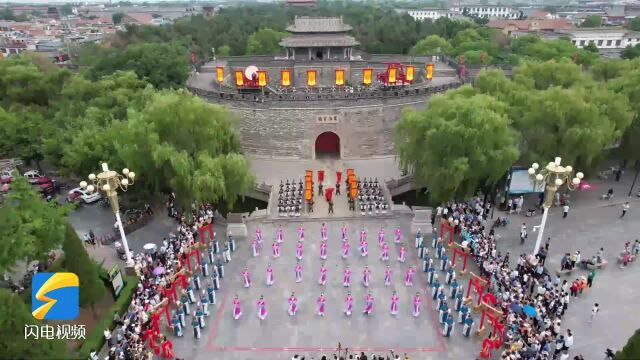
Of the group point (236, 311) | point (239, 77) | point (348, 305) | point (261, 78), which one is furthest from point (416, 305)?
point (239, 77)

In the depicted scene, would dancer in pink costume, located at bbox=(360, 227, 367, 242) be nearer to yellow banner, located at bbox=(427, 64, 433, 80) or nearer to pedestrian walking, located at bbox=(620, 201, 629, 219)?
pedestrian walking, located at bbox=(620, 201, 629, 219)

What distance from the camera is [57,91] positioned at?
33594 mm

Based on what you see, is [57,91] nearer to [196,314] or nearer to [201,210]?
[201,210]

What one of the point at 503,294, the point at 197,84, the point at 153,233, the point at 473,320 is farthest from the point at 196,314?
the point at 197,84

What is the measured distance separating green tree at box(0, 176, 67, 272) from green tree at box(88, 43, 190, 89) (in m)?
24.2

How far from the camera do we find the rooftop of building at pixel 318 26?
35625 millimetres

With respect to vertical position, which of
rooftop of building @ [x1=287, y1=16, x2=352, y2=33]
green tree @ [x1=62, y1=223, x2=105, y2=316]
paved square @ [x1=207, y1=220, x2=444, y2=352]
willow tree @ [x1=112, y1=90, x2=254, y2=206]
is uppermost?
rooftop of building @ [x1=287, y1=16, x2=352, y2=33]

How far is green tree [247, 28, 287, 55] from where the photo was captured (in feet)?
171

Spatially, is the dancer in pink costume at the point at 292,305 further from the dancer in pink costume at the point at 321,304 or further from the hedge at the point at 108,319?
the hedge at the point at 108,319

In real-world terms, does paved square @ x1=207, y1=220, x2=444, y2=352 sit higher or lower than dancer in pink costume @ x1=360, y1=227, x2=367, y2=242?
lower

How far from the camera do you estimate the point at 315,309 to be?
51.4 feet

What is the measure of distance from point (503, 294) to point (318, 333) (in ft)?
20.5

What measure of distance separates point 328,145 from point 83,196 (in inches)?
586

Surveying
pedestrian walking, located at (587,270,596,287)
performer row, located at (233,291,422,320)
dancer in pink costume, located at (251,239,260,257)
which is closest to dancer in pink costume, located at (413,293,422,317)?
performer row, located at (233,291,422,320)
